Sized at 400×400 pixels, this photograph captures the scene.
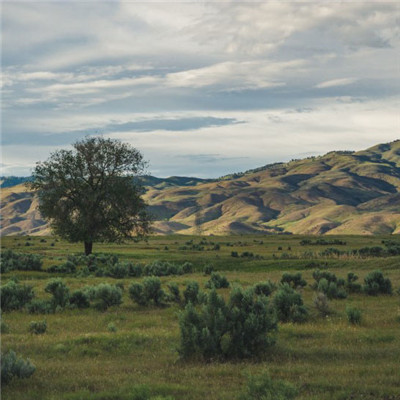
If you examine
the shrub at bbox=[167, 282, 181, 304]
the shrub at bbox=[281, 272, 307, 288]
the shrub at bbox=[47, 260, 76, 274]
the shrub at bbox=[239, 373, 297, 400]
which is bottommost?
the shrub at bbox=[47, 260, 76, 274]

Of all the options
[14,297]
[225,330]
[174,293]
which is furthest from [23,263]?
[225,330]

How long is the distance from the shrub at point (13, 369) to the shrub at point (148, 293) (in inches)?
465

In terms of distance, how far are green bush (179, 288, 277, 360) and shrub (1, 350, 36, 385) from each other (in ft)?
13.2

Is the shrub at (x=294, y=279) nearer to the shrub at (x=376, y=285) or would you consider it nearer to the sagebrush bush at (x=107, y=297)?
the shrub at (x=376, y=285)

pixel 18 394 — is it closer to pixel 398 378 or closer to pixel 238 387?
pixel 238 387

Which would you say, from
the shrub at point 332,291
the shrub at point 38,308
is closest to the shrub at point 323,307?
the shrub at point 332,291

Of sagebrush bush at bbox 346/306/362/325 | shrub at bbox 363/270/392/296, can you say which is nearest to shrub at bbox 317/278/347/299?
shrub at bbox 363/270/392/296

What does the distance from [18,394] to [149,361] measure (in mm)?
3812

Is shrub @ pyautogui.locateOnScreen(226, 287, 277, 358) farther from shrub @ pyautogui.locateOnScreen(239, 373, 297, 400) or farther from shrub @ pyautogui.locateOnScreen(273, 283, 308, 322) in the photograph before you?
shrub @ pyautogui.locateOnScreen(273, 283, 308, 322)

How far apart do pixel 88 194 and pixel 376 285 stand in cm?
3419

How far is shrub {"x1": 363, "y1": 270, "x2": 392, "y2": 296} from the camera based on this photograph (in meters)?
25.8

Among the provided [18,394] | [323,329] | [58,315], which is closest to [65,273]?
[58,315]

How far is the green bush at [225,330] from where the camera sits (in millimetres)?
12969

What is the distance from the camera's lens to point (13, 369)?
35.3 ft
